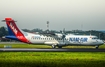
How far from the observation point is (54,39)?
6450 centimetres

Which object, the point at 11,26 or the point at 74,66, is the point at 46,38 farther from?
the point at 74,66

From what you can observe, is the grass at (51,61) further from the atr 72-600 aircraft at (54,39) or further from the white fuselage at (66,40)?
the atr 72-600 aircraft at (54,39)

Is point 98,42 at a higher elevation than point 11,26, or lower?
lower

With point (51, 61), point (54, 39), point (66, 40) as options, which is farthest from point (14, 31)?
point (51, 61)

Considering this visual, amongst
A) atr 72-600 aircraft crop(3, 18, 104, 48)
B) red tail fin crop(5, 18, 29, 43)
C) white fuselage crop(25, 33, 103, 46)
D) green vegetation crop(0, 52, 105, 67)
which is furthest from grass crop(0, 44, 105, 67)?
red tail fin crop(5, 18, 29, 43)

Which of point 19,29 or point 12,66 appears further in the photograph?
point 19,29

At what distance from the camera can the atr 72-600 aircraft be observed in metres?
62.8

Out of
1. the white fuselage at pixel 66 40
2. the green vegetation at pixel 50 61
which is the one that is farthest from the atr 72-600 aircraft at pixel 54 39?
the green vegetation at pixel 50 61

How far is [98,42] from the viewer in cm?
6331

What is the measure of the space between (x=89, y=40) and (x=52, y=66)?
43059mm

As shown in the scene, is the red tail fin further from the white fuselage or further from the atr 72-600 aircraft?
the white fuselage

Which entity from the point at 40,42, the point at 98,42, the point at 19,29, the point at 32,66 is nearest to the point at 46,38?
the point at 40,42

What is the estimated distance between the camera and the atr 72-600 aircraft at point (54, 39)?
206 feet

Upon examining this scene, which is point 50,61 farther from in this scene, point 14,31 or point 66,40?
point 14,31
